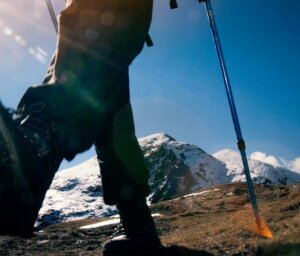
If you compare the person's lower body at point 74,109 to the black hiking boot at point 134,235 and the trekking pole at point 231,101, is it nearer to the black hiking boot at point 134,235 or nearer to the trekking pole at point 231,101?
the black hiking boot at point 134,235

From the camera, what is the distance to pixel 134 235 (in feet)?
12.8

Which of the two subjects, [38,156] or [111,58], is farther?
[111,58]

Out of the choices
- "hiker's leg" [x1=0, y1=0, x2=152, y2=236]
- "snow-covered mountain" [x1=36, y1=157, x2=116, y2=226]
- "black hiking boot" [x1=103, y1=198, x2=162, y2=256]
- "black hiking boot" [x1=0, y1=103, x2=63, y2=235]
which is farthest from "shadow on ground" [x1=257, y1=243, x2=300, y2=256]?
"snow-covered mountain" [x1=36, y1=157, x2=116, y2=226]

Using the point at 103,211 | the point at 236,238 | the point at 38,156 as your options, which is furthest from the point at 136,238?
the point at 103,211

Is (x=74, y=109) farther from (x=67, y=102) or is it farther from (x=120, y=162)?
(x=120, y=162)

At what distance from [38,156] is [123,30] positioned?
4.21 ft

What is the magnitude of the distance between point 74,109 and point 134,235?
5.37 feet

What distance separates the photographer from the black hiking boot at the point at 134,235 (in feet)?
12.5

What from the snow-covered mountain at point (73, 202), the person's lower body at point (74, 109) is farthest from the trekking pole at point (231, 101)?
the snow-covered mountain at point (73, 202)

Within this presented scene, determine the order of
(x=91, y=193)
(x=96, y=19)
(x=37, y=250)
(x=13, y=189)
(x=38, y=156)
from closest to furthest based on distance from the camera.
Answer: (x=13, y=189), (x=38, y=156), (x=96, y=19), (x=37, y=250), (x=91, y=193)

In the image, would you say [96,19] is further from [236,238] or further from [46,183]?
[236,238]

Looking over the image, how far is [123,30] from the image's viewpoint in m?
3.21

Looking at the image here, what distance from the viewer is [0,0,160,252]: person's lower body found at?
94.3 inches

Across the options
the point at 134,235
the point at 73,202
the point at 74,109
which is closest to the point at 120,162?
the point at 134,235
